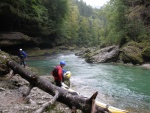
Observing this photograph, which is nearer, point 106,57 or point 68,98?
point 68,98

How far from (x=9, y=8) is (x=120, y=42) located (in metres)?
19.7

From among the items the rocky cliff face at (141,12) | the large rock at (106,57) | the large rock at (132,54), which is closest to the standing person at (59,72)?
the large rock at (132,54)

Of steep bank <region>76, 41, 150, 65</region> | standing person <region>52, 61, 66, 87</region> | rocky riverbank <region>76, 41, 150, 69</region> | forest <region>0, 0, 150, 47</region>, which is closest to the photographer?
standing person <region>52, 61, 66, 87</region>

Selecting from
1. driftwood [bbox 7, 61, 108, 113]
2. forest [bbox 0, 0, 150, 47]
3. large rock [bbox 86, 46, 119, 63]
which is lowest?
large rock [bbox 86, 46, 119, 63]

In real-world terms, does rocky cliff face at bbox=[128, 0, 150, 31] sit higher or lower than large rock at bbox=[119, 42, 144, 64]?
higher

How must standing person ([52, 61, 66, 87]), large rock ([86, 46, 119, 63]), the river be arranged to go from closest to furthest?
standing person ([52, 61, 66, 87]) < the river < large rock ([86, 46, 119, 63])

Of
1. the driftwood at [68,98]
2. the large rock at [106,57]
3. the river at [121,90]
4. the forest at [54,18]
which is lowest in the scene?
the river at [121,90]

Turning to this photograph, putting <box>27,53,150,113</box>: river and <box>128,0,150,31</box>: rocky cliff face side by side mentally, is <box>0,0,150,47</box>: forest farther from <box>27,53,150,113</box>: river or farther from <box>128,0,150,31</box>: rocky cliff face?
<box>27,53,150,113</box>: river

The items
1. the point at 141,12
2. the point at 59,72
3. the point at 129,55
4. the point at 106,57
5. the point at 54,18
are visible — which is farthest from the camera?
the point at 54,18

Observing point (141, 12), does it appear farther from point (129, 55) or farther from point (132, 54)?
point (129, 55)

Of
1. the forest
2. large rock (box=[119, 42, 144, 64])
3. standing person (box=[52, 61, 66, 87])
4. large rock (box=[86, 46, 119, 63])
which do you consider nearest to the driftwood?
standing person (box=[52, 61, 66, 87])

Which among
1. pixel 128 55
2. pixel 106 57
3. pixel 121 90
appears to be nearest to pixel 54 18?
pixel 106 57

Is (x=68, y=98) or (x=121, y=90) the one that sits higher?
(x=68, y=98)

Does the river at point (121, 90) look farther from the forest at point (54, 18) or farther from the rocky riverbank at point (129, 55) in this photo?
the forest at point (54, 18)
